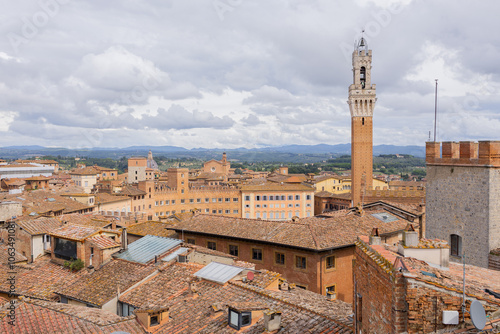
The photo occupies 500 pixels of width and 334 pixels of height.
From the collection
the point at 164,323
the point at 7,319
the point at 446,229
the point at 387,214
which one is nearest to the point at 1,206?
the point at 7,319

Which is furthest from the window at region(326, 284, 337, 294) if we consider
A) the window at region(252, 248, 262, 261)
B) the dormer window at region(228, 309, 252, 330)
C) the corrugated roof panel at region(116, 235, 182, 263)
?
the dormer window at region(228, 309, 252, 330)

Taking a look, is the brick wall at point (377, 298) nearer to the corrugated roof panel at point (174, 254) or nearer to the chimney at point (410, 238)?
the chimney at point (410, 238)

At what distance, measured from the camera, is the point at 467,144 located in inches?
651

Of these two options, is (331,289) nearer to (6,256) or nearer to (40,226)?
(40,226)

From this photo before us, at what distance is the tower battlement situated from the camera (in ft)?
50.5

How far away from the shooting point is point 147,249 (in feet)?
68.1

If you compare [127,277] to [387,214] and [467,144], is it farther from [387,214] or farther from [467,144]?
[387,214]

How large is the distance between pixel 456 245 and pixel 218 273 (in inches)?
399

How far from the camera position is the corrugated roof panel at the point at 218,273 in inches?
602

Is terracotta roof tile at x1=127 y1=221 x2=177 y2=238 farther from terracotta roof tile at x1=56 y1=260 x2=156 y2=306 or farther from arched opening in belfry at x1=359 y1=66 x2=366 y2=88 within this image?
arched opening in belfry at x1=359 y1=66 x2=366 y2=88

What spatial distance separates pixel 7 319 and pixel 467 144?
17956mm

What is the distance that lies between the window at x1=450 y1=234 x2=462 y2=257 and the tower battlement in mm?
3100

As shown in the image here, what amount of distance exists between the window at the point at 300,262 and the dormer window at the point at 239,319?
1242 centimetres

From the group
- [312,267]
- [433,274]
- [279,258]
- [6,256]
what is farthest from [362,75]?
[433,274]
